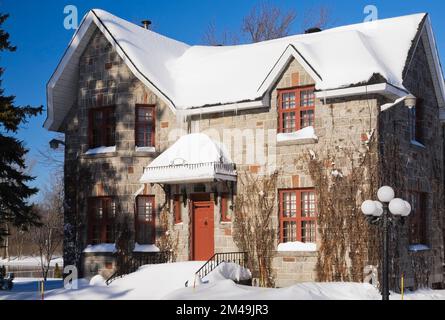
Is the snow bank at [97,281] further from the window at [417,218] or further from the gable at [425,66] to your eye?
the gable at [425,66]

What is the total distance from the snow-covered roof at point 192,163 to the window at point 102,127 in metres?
2.60

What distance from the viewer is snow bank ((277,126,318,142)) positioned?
64.8 ft

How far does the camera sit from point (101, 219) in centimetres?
2286

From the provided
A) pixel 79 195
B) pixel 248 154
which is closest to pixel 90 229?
pixel 79 195

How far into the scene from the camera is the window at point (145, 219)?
22.1 metres

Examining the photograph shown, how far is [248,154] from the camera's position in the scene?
20.8 m

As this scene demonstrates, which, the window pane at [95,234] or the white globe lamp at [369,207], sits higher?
the white globe lamp at [369,207]

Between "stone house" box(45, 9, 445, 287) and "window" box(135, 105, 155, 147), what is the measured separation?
36 mm

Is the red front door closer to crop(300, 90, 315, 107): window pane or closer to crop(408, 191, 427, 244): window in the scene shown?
crop(300, 90, 315, 107): window pane

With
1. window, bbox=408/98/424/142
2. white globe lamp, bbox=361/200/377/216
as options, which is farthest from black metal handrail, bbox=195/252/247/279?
white globe lamp, bbox=361/200/377/216

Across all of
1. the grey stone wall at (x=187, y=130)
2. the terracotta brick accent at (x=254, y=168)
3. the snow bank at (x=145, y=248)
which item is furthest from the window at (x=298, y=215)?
the snow bank at (x=145, y=248)

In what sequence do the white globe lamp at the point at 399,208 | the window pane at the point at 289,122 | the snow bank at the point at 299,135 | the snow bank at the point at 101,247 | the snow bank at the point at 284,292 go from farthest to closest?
the snow bank at the point at 101,247 → the window pane at the point at 289,122 → the snow bank at the point at 299,135 → the snow bank at the point at 284,292 → the white globe lamp at the point at 399,208

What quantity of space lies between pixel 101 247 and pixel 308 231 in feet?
24.0

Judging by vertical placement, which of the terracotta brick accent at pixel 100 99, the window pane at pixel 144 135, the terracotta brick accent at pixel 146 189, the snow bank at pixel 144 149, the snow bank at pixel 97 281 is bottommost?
the snow bank at pixel 97 281
